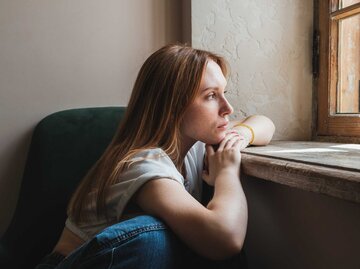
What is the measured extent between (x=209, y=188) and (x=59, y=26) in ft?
2.41

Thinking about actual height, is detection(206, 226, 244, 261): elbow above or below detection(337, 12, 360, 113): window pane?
below

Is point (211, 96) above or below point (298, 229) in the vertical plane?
above

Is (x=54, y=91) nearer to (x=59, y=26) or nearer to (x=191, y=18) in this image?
(x=59, y=26)

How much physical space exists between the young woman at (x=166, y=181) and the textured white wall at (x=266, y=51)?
0.21 m

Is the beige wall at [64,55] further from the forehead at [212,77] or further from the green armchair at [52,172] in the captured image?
the forehead at [212,77]

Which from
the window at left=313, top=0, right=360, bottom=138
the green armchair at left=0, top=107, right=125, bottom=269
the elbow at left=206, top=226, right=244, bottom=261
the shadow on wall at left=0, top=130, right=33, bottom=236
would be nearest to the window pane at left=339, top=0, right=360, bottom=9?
the window at left=313, top=0, right=360, bottom=138

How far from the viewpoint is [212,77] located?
94cm

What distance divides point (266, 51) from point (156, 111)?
59 centimetres

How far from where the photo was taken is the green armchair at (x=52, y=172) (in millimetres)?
1081

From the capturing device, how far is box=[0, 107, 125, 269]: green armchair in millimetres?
1081

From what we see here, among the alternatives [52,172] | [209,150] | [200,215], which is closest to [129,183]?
[200,215]

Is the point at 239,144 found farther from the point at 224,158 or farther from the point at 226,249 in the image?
the point at 226,249

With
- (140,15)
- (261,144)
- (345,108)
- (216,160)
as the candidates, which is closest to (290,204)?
(216,160)

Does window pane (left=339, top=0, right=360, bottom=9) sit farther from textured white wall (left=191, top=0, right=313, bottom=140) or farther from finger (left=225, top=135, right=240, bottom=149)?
finger (left=225, top=135, right=240, bottom=149)
